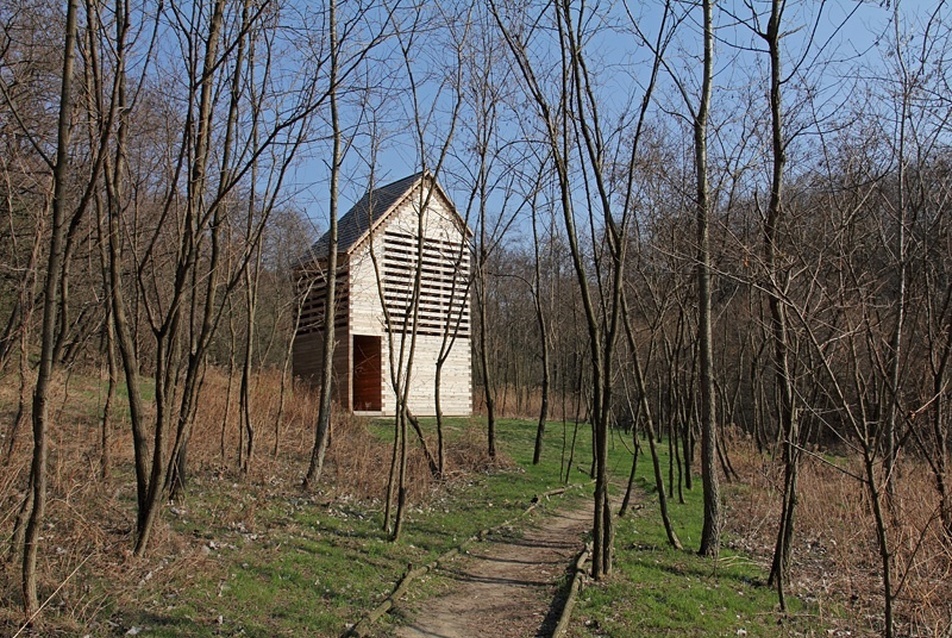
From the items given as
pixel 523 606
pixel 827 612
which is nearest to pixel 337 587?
pixel 523 606

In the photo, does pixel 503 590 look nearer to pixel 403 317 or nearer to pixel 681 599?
pixel 681 599

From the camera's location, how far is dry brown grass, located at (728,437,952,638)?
667 cm

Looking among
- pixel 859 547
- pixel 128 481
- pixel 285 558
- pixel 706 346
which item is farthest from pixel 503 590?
pixel 859 547

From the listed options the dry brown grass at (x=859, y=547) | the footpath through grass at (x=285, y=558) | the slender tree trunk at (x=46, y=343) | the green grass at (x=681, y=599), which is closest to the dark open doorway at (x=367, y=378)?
the footpath through grass at (x=285, y=558)

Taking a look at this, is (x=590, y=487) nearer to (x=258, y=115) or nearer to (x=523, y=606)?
(x=523, y=606)

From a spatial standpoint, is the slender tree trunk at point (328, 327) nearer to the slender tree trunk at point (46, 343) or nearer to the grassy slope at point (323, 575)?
the grassy slope at point (323, 575)

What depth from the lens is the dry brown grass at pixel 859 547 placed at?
6.67 metres

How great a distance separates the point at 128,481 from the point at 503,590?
4610mm

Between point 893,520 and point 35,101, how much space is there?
11.2 metres

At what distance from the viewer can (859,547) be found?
917cm

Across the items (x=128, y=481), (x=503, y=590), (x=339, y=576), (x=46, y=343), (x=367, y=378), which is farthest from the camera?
(x=367, y=378)

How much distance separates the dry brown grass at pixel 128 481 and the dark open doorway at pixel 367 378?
4.25 metres

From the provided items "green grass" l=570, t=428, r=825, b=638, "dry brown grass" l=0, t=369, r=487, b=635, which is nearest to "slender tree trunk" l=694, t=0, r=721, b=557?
"green grass" l=570, t=428, r=825, b=638

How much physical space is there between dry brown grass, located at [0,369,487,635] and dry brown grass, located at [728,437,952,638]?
5166mm
